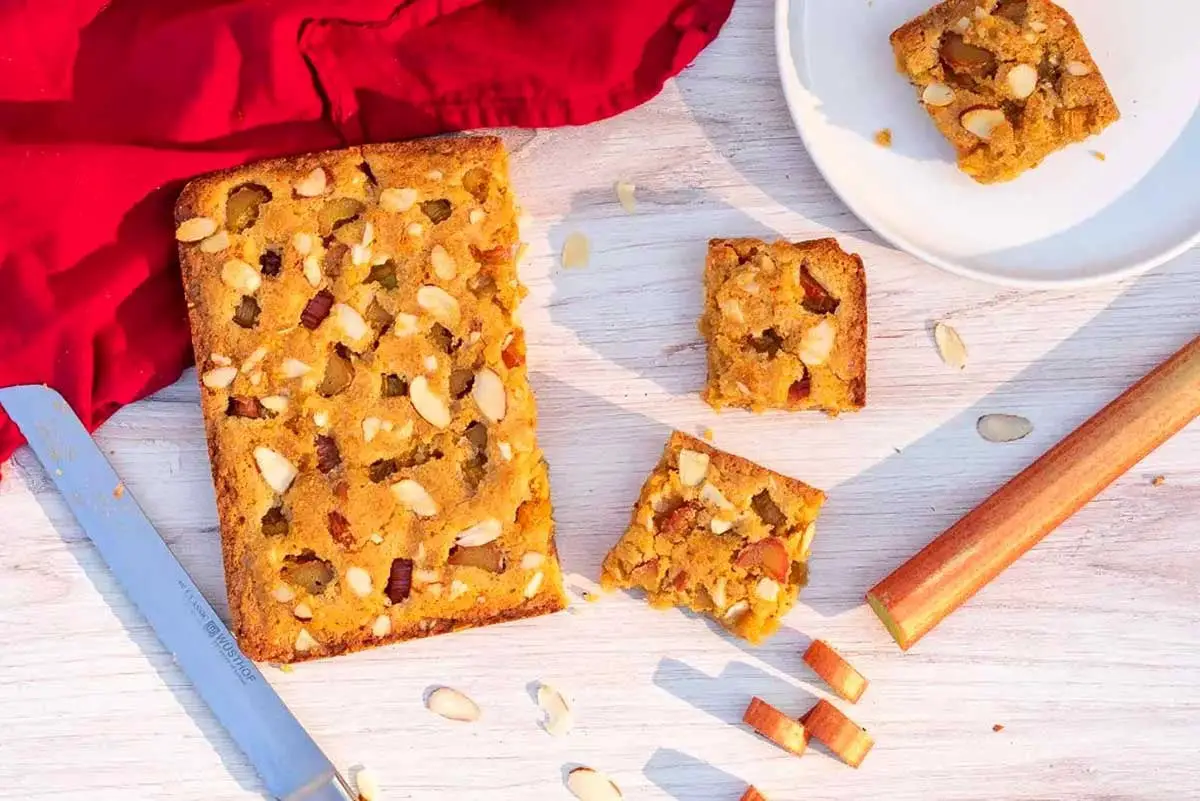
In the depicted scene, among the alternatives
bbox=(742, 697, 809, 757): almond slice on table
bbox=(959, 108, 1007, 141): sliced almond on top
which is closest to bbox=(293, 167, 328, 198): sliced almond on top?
bbox=(959, 108, 1007, 141): sliced almond on top

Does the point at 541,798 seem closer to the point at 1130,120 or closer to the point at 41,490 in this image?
the point at 41,490

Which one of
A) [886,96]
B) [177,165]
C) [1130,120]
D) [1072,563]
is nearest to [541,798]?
[1072,563]

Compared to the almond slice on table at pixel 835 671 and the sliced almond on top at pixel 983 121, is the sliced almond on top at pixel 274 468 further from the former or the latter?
the sliced almond on top at pixel 983 121

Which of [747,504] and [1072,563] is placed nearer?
[747,504]

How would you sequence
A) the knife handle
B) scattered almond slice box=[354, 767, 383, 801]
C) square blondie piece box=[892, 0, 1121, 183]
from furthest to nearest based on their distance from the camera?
scattered almond slice box=[354, 767, 383, 801] < the knife handle < square blondie piece box=[892, 0, 1121, 183]

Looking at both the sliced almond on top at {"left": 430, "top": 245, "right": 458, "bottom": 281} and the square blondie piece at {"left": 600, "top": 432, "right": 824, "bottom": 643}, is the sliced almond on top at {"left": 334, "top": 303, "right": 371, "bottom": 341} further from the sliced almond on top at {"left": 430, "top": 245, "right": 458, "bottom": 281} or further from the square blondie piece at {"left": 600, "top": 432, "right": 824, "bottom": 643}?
the square blondie piece at {"left": 600, "top": 432, "right": 824, "bottom": 643}
